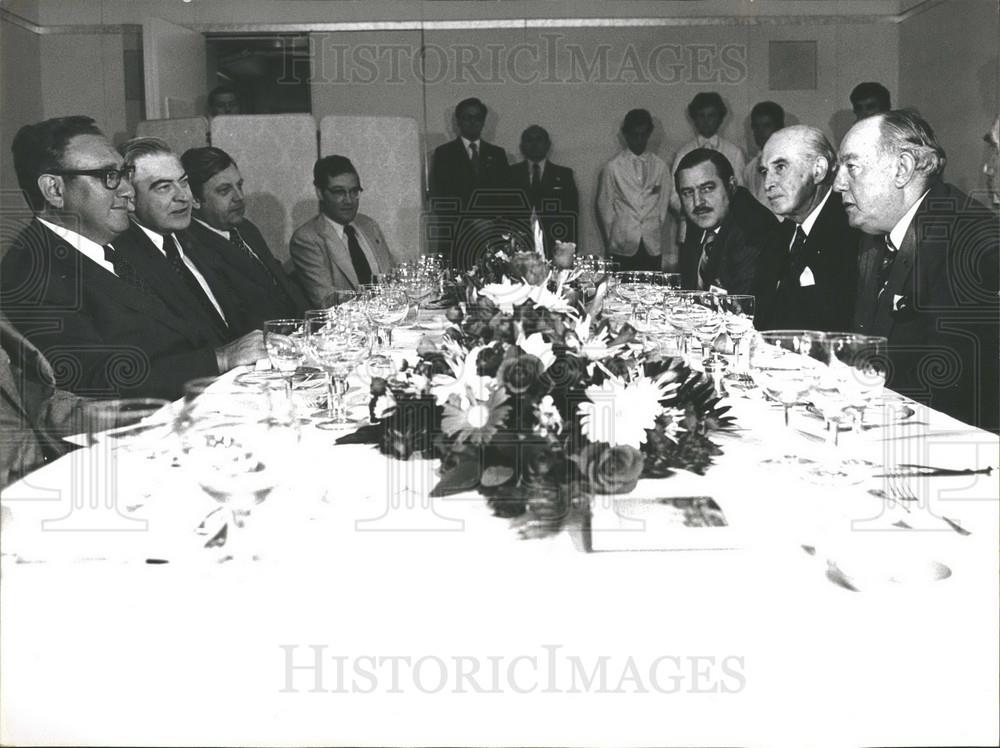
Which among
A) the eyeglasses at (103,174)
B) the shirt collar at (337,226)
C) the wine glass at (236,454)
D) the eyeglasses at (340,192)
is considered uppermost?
the eyeglasses at (340,192)

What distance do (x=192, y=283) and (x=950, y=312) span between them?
2.54m

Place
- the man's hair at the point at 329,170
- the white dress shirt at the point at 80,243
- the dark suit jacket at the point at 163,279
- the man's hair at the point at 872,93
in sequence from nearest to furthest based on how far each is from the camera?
the white dress shirt at the point at 80,243, the dark suit jacket at the point at 163,279, the man's hair at the point at 329,170, the man's hair at the point at 872,93

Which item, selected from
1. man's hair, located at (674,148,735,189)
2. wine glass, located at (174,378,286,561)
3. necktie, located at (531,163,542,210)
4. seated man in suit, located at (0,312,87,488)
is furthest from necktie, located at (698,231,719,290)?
wine glass, located at (174,378,286,561)

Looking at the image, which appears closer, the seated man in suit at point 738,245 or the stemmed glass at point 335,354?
the stemmed glass at point 335,354

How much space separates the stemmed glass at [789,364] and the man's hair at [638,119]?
262 inches

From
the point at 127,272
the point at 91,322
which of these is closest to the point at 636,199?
the point at 127,272

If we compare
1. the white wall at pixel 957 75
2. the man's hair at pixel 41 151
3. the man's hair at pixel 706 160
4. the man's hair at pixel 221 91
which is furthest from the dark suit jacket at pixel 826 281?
the man's hair at pixel 221 91

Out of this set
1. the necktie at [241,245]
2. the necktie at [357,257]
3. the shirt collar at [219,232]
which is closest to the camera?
the shirt collar at [219,232]

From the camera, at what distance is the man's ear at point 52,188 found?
10.1 ft

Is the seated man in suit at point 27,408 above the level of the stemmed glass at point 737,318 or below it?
below

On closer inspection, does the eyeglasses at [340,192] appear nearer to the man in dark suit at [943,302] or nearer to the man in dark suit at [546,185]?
the man in dark suit at [546,185]

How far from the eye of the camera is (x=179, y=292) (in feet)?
11.3

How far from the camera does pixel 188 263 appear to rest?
380 cm

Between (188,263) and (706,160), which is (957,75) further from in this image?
(188,263)
